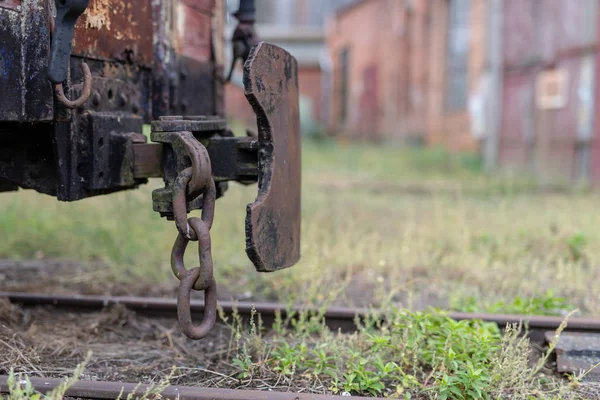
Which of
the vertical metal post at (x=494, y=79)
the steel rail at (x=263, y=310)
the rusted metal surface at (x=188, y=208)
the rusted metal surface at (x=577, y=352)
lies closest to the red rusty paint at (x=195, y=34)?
the rusted metal surface at (x=188, y=208)

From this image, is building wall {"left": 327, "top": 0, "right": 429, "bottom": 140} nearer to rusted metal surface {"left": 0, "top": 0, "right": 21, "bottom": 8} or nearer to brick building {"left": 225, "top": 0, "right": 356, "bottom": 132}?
brick building {"left": 225, "top": 0, "right": 356, "bottom": 132}

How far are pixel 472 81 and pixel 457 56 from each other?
256 centimetres

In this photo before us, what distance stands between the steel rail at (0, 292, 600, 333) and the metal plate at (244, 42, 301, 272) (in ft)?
2.52

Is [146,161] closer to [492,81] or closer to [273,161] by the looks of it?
[273,161]

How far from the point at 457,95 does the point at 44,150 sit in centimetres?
1464

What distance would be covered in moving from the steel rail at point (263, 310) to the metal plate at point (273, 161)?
2.52 ft

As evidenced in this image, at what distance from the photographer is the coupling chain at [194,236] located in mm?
2434

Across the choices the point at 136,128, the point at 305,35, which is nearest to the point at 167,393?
the point at 136,128

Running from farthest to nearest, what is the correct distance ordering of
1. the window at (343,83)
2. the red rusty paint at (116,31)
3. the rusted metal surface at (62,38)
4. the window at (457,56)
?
the window at (343,83) < the window at (457,56) < the red rusty paint at (116,31) < the rusted metal surface at (62,38)

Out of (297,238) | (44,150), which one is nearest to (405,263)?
(297,238)

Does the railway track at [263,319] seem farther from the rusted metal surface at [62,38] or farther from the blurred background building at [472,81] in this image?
the blurred background building at [472,81]

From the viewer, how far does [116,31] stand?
297 centimetres

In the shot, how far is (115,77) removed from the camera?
117 inches

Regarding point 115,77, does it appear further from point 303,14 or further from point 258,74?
point 303,14
